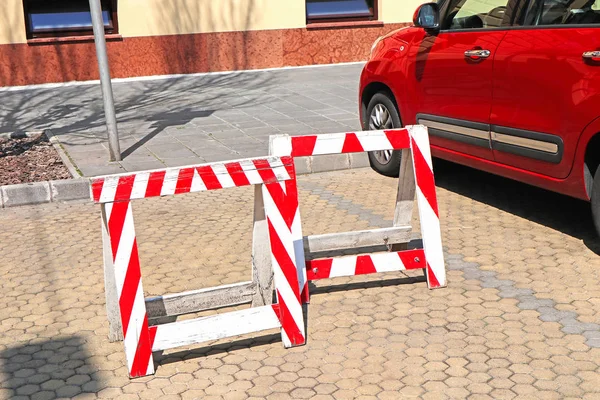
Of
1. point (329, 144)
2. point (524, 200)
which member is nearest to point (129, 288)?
point (329, 144)

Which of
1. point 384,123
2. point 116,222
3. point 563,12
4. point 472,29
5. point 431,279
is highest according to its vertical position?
point 563,12

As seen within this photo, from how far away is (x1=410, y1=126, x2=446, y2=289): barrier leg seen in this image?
5449 mm

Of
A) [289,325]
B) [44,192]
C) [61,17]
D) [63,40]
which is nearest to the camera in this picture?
[289,325]

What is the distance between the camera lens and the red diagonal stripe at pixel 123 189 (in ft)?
14.7

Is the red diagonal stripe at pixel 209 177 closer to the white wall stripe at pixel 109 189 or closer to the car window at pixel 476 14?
the white wall stripe at pixel 109 189

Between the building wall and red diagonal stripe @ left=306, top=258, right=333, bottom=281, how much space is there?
Answer: 10.2m

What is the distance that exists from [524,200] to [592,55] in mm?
1981

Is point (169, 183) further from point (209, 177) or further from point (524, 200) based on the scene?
point (524, 200)

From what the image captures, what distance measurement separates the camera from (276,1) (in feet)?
51.5

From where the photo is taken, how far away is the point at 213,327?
469 cm

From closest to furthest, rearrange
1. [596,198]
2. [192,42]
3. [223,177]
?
[223,177] → [596,198] → [192,42]

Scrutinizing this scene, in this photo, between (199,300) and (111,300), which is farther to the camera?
(199,300)

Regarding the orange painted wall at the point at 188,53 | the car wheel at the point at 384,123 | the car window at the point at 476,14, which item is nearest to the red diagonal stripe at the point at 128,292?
the car window at the point at 476,14

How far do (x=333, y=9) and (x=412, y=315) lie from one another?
39.1 ft
